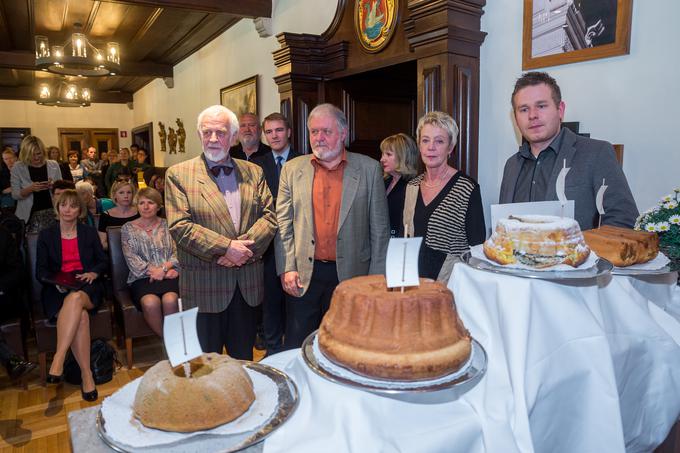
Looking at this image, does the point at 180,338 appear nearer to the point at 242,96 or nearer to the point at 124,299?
A: the point at 124,299

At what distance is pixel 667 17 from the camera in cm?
221

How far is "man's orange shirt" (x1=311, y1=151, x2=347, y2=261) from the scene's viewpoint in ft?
8.16

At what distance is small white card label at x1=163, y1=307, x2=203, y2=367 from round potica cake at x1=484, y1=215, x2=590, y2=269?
0.79 metres

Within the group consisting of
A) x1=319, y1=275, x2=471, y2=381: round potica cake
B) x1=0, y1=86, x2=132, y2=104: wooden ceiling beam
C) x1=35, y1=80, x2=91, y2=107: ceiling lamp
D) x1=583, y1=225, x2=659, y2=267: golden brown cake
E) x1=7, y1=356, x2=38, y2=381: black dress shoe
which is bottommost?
x1=7, y1=356, x2=38, y2=381: black dress shoe

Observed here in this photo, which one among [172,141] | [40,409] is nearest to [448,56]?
[40,409]

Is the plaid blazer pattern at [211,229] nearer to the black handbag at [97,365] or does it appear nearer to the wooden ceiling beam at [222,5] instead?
the black handbag at [97,365]

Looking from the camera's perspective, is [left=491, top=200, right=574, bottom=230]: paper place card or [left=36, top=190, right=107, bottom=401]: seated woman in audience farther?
[left=36, top=190, right=107, bottom=401]: seated woman in audience

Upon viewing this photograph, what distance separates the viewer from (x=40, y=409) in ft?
9.89

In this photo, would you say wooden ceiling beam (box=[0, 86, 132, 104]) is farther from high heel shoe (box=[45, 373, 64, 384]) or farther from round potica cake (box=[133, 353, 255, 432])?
round potica cake (box=[133, 353, 255, 432])

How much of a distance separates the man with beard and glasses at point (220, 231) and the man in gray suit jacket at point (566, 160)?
1313 mm

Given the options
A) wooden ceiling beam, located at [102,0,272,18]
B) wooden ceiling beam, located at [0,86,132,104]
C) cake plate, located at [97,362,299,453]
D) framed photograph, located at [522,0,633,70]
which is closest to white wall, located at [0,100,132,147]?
wooden ceiling beam, located at [0,86,132,104]

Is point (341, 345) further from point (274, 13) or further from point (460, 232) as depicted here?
point (274, 13)

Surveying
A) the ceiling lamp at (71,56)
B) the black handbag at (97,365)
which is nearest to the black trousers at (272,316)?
the black handbag at (97,365)

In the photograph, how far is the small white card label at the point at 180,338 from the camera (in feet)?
2.76
